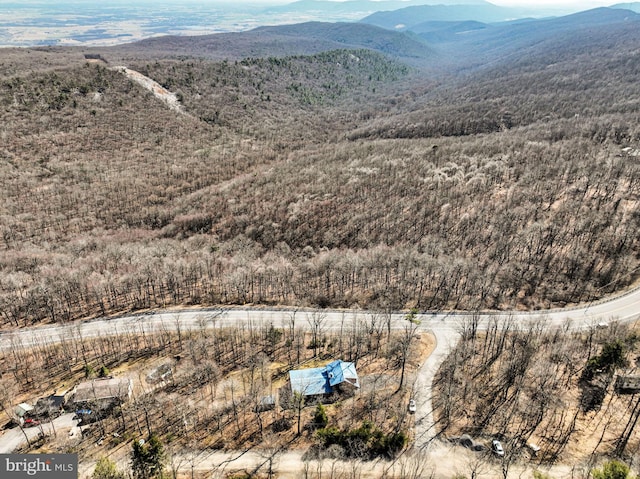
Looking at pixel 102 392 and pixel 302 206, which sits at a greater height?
pixel 302 206

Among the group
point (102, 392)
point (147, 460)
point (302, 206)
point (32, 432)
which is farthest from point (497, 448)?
point (302, 206)

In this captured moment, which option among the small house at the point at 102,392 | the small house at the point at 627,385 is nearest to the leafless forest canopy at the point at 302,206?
the small house at the point at 627,385

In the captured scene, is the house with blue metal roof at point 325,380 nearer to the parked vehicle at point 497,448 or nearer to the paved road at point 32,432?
the parked vehicle at point 497,448

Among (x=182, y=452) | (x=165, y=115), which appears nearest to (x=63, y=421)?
(x=182, y=452)

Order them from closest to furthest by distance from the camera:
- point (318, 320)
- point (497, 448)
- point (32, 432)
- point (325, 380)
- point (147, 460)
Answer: point (147, 460) → point (497, 448) → point (32, 432) → point (325, 380) → point (318, 320)

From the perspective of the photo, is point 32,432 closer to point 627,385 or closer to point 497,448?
point 497,448

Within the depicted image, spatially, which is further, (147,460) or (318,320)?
(318,320)

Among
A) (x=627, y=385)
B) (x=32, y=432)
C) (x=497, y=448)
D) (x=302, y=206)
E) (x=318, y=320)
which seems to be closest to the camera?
(x=497, y=448)

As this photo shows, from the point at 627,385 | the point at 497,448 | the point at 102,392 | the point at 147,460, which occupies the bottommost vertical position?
the point at 497,448

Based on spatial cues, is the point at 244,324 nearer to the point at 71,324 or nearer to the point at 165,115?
the point at 71,324
